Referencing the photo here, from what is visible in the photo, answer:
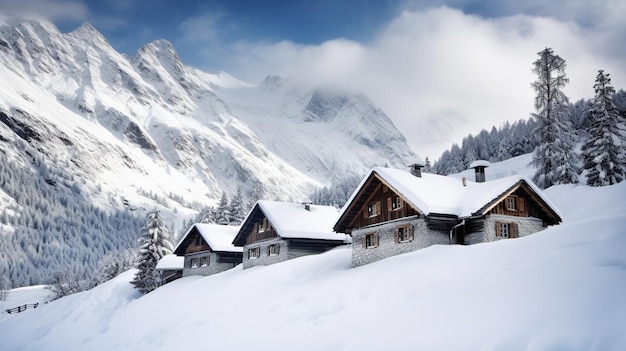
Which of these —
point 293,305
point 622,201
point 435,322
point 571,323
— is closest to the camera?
point 571,323

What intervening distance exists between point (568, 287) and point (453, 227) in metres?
16.0

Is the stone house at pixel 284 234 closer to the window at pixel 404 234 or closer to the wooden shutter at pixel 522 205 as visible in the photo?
the window at pixel 404 234

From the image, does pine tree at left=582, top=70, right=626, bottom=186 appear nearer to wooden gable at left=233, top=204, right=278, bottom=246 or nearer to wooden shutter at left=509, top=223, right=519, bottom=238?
wooden shutter at left=509, top=223, right=519, bottom=238

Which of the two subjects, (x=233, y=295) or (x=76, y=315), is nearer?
(x=233, y=295)

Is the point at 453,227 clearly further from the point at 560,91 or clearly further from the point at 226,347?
the point at 560,91

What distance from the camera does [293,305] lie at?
82.6 feet

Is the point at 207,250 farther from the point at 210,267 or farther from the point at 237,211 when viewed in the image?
the point at 237,211

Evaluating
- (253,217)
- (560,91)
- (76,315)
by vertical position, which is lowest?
(76,315)

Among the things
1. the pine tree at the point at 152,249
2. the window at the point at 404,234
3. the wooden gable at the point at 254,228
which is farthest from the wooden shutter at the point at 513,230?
the pine tree at the point at 152,249

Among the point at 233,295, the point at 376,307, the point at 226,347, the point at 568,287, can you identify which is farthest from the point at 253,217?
the point at 568,287

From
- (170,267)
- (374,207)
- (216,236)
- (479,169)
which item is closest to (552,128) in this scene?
(479,169)

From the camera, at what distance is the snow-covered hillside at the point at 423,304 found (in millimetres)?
13844

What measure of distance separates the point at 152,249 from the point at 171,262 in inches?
101

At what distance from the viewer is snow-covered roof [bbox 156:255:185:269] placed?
2203 inches
